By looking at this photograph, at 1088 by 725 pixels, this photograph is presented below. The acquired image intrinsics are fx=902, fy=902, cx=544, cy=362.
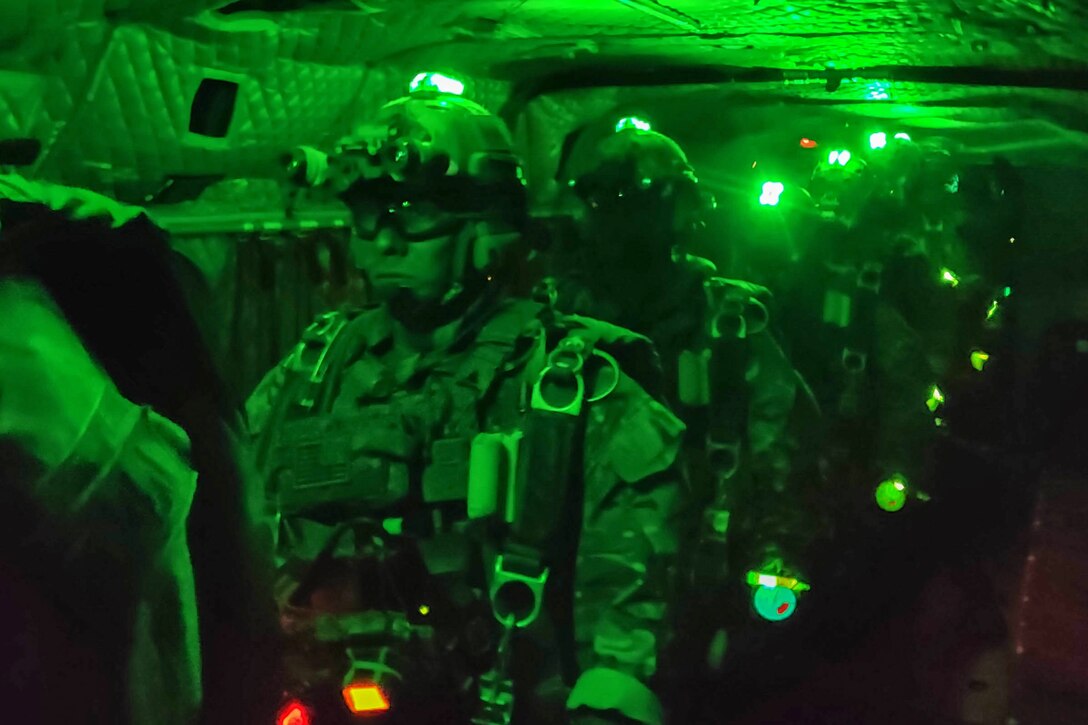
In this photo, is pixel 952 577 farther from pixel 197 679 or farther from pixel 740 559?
pixel 197 679

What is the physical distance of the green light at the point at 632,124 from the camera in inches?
50.2

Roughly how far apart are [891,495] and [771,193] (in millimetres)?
538

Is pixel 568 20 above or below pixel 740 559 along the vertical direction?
above

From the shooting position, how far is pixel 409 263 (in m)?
1.18

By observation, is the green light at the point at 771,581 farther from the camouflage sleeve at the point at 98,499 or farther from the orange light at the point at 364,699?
the camouflage sleeve at the point at 98,499

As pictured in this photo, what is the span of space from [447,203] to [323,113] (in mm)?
198

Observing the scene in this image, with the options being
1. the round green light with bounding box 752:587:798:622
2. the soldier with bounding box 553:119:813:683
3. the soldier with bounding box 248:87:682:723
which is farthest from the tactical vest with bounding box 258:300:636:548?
the round green light with bounding box 752:587:798:622

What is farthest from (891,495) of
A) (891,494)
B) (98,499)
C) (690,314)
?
(98,499)

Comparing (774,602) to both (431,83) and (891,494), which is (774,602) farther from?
(431,83)

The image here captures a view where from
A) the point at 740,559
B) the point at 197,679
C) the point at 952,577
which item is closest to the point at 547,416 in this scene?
the point at 740,559

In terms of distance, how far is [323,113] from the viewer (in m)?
1.17

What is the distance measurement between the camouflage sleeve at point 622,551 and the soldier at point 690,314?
0.11 meters

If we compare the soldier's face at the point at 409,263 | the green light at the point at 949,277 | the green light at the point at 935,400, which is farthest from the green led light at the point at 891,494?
the soldier's face at the point at 409,263

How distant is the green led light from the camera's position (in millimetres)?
1425
